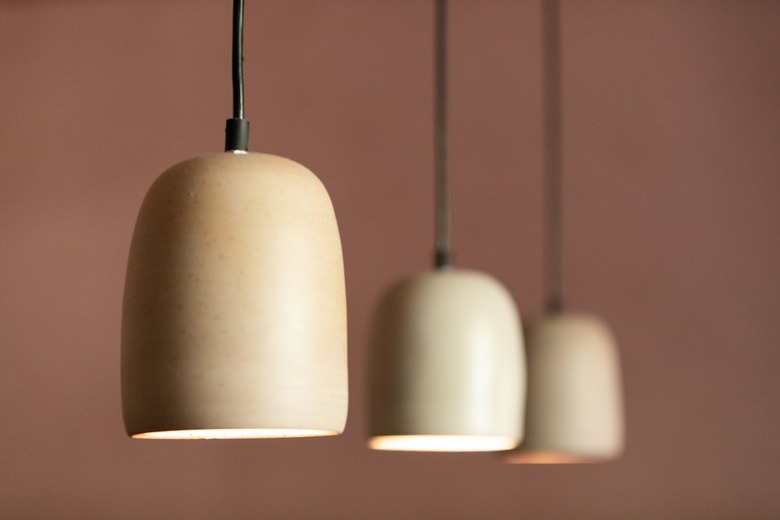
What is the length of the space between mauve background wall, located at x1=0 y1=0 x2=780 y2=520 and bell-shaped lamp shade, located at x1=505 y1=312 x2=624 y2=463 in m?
1.24

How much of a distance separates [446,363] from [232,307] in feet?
2.00

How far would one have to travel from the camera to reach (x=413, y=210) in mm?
3389

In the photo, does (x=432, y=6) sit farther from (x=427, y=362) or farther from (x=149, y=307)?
(x=149, y=307)

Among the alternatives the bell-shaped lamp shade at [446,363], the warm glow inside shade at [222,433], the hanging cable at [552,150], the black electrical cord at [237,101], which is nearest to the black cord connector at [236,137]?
the black electrical cord at [237,101]

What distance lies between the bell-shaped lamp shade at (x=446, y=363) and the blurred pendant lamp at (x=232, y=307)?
0.53 m

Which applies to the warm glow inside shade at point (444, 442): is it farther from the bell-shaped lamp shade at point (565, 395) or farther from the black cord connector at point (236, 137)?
the black cord connector at point (236, 137)

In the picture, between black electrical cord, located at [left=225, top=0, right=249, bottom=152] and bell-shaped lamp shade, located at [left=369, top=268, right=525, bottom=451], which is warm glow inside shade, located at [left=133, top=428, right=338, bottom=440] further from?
bell-shaped lamp shade, located at [left=369, top=268, right=525, bottom=451]

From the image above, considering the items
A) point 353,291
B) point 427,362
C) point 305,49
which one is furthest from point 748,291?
point 427,362

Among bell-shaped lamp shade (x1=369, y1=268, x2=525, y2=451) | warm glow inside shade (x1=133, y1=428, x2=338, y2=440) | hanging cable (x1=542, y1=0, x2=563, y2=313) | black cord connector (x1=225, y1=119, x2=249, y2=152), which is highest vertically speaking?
hanging cable (x1=542, y1=0, x2=563, y2=313)

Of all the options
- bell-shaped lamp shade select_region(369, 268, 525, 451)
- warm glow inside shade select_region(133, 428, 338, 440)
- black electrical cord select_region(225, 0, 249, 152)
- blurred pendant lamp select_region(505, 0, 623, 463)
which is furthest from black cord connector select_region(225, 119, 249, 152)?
blurred pendant lamp select_region(505, 0, 623, 463)

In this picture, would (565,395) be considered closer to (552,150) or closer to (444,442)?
(444,442)

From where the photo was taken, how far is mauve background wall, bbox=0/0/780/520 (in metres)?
3.21

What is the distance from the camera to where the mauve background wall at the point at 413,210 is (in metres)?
3.21

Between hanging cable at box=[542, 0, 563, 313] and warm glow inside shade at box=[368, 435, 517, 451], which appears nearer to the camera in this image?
warm glow inside shade at box=[368, 435, 517, 451]
